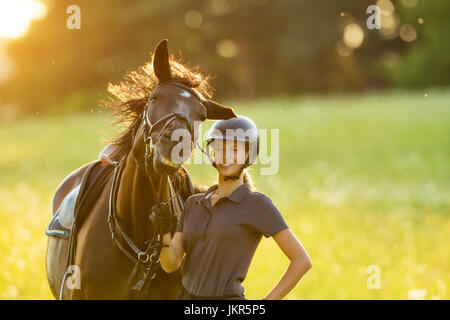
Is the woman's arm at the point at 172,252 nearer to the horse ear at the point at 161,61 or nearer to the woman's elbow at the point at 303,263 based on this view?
the woman's elbow at the point at 303,263

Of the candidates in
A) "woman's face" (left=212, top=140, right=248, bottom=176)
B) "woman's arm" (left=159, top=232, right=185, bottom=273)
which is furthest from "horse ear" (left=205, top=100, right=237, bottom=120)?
"woman's arm" (left=159, top=232, right=185, bottom=273)

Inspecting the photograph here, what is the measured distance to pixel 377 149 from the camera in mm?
22750

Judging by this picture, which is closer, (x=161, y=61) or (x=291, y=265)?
(x=291, y=265)

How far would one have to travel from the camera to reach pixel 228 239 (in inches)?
143

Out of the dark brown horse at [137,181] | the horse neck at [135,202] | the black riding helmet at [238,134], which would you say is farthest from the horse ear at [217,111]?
the horse neck at [135,202]

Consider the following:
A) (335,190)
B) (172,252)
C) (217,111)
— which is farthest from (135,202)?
(335,190)

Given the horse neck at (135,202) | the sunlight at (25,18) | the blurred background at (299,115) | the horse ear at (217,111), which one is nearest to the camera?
the horse ear at (217,111)

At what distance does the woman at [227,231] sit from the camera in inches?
140

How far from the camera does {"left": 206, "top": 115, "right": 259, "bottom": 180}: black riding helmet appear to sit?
3773mm

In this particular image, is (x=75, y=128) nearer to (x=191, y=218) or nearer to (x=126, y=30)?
(x=126, y=30)

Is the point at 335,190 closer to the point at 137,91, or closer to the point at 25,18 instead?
the point at 137,91

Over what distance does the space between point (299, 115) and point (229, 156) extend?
907 inches

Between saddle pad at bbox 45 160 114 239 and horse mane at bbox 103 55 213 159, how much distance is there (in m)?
0.50
